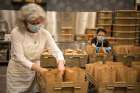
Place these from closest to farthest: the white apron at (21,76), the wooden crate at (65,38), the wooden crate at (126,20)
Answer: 1. the white apron at (21,76)
2. the wooden crate at (65,38)
3. the wooden crate at (126,20)

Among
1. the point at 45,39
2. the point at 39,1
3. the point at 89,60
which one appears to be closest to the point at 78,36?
the point at 39,1

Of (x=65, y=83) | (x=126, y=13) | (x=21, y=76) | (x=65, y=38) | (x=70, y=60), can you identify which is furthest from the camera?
(x=126, y=13)

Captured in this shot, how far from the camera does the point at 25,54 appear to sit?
2775 millimetres

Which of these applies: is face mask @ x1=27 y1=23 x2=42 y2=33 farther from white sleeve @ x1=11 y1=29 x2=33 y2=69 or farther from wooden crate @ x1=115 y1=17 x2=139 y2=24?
wooden crate @ x1=115 y1=17 x2=139 y2=24

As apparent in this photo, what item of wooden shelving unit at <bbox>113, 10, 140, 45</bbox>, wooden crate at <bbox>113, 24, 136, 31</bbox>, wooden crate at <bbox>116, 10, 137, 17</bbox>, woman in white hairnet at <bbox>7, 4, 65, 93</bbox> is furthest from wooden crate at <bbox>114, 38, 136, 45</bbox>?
woman in white hairnet at <bbox>7, 4, 65, 93</bbox>

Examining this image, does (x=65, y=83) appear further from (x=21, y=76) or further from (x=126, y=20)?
(x=126, y=20)

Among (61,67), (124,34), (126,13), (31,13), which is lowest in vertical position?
(61,67)

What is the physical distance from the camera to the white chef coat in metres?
2.69

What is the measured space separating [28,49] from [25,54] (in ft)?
0.18

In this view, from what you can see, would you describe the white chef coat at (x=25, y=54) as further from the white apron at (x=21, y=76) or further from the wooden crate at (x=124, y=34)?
the wooden crate at (x=124, y=34)

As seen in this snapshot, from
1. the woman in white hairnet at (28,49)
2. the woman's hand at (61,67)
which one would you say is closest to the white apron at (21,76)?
the woman in white hairnet at (28,49)

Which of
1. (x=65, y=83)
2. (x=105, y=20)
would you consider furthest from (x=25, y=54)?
(x=105, y=20)

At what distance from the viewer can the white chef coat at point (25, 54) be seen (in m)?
2.69

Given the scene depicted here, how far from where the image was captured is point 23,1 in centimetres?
781
